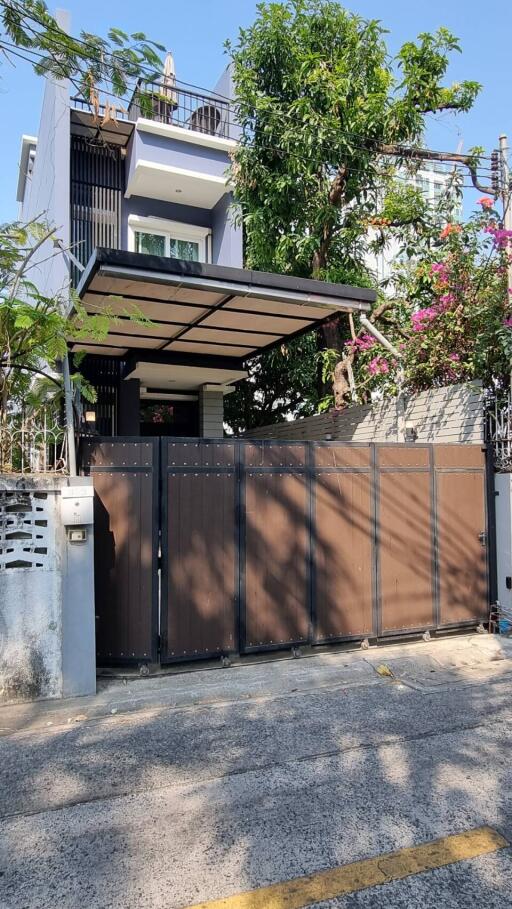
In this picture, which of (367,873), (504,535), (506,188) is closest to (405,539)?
(504,535)

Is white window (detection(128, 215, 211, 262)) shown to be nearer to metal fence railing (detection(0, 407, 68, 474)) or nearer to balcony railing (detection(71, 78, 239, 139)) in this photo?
balcony railing (detection(71, 78, 239, 139))

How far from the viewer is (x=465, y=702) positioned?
4.87m

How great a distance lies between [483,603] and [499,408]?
7.33ft

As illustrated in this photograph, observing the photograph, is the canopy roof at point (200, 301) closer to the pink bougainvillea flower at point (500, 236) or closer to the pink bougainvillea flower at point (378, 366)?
the pink bougainvillea flower at point (378, 366)

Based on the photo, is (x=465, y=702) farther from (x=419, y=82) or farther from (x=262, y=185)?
(x=419, y=82)

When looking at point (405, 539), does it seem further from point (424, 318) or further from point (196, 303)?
point (196, 303)

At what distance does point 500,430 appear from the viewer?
22.9ft

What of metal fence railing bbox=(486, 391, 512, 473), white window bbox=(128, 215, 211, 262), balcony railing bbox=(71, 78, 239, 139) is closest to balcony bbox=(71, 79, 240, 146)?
balcony railing bbox=(71, 78, 239, 139)

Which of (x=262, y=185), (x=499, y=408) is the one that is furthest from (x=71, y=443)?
(x=262, y=185)

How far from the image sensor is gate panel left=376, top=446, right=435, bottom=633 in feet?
21.0

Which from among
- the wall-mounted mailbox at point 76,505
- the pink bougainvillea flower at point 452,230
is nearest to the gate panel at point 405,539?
the wall-mounted mailbox at point 76,505

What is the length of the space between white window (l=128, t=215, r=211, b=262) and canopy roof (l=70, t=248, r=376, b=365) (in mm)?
2796

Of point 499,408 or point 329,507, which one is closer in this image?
point 329,507

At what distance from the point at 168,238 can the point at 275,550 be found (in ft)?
24.7
